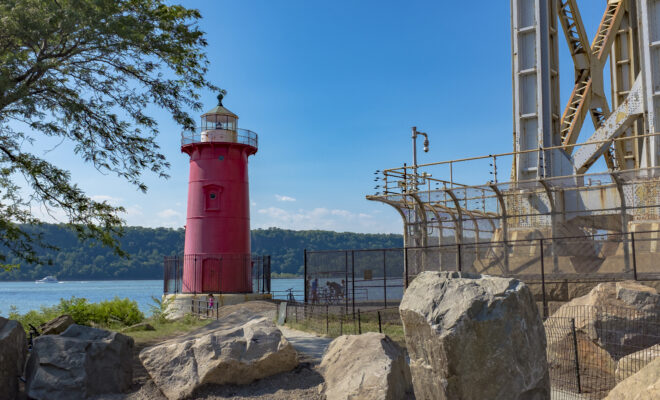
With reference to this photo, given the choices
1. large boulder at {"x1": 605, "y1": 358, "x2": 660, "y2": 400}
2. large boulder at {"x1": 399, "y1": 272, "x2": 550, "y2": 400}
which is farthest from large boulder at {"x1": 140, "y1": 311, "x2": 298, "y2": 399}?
large boulder at {"x1": 605, "y1": 358, "x2": 660, "y2": 400}

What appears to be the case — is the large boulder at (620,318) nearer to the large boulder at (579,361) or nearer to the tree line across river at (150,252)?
the large boulder at (579,361)

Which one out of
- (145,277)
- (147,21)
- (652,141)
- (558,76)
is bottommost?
(145,277)

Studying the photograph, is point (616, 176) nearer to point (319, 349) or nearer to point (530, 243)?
point (530, 243)

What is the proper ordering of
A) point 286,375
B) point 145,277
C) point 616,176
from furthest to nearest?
point 145,277
point 616,176
point 286,375

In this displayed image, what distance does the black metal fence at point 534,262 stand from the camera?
17.2 metres

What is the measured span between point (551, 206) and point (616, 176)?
271cm

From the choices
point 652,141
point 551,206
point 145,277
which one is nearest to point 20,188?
point 551,206

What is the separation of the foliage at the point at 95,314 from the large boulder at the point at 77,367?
28.1ft

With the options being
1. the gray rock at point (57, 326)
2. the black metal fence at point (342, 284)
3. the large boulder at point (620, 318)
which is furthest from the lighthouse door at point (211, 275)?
the large boulder at point (620, 318)

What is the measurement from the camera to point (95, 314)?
1994cm

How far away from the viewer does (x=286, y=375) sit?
415 inches

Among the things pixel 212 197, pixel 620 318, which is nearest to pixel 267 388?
pixel 620 318

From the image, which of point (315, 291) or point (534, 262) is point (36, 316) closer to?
point (315, 291)

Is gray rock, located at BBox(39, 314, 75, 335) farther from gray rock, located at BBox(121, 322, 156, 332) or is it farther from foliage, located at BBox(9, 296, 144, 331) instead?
foliage, located at BBox(9, 296, 144, 331)
